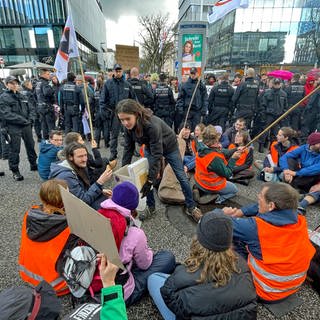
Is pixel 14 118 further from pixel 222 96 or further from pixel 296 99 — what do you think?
pixel 296 99

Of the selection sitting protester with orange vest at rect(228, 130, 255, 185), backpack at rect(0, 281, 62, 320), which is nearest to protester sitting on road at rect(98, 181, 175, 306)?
backpack at rect(0, 281, 62, 320)

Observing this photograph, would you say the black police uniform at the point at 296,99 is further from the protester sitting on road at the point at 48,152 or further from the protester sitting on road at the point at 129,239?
the protester sitting on road at the point at 129,239

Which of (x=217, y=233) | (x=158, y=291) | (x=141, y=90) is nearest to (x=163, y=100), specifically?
(x=141, y=90)

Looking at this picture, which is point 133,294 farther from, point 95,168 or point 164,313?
point 95,168

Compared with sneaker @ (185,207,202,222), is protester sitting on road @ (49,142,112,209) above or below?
above

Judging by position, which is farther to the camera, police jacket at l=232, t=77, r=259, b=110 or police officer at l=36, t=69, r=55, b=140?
police officer at l=36, t=69, r=55, b=140

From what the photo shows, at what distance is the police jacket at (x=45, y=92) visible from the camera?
22.5ft

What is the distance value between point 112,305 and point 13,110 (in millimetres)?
4476

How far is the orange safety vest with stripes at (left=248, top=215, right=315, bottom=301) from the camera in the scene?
5.98ft

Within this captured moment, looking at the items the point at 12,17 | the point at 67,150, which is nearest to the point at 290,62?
the point at 12,17

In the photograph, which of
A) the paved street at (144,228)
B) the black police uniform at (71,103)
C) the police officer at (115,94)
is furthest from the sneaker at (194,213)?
the black police uniform at (71,103)

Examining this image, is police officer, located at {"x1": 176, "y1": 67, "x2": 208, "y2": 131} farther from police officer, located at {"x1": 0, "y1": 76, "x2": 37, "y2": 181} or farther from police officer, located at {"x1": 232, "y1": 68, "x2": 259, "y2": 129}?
police officer, located at {"x1": 0, "y1": 76, "x2": 37, "y2": 181}

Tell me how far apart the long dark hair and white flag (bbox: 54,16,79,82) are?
2232mm

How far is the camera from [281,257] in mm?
1833
